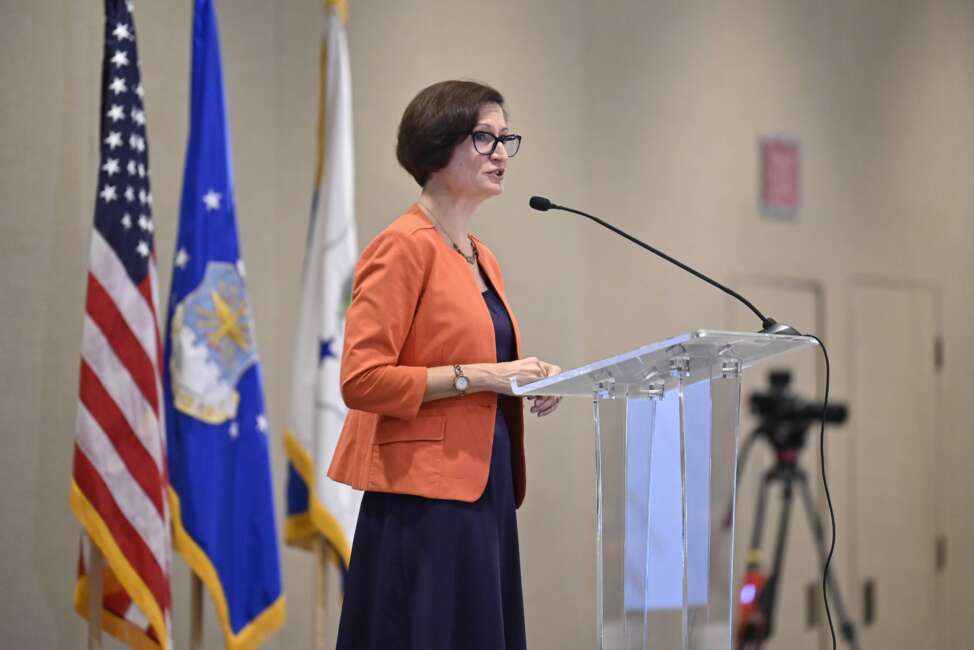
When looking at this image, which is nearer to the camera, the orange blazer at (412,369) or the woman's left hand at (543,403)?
the orange blazer at (412,369)

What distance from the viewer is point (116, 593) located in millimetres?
3148

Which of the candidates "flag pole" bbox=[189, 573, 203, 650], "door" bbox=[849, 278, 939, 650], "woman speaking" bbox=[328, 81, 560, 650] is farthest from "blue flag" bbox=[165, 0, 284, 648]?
"door" bbox=[849, 278, 939, 650]

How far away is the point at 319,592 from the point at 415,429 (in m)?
1.62

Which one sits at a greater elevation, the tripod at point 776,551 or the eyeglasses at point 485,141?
the eyeglasses at point 485,141

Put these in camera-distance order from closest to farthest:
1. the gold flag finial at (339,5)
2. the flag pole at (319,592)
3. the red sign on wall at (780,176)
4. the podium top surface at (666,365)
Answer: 1. the podium top surface at (666,365)
2. the flag pole at (319,592)
3. the gold flag finial at (339,5)
4. the red sign on wall at (780,176)

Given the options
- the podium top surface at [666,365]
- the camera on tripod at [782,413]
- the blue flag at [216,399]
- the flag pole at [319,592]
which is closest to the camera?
the camera on tripod at [782,413]

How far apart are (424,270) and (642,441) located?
0.52 m

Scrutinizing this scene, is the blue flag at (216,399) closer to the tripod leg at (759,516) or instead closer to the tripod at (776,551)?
the tripod at (776,551)

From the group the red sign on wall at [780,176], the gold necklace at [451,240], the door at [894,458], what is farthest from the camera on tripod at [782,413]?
the door at [894,458]

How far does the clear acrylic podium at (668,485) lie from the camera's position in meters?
1.84

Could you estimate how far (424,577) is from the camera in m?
2.09

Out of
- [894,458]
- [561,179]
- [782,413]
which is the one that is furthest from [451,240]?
[894,458]

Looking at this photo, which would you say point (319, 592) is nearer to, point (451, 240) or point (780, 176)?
point (451, 240)

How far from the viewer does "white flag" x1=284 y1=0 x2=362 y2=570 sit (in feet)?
11.5
